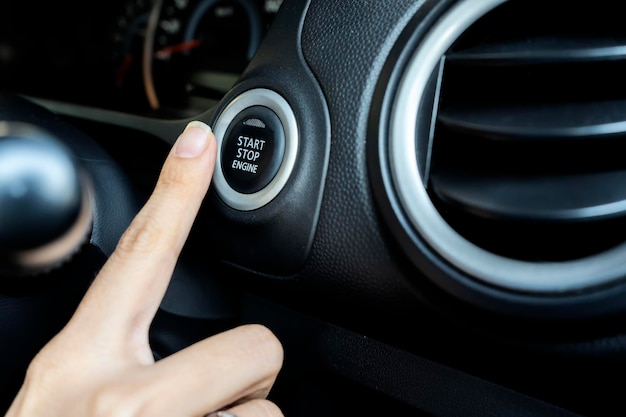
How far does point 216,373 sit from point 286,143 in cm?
21

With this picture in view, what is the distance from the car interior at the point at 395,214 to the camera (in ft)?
1.59

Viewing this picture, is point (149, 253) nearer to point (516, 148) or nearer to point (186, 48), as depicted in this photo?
point (516, 148)

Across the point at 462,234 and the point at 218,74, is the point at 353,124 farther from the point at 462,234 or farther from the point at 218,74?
the point at 218,74

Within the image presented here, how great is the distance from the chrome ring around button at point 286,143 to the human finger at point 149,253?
6cm

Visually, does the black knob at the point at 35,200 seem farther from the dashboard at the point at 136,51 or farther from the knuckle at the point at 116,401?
the dashboard at the point at 136,51

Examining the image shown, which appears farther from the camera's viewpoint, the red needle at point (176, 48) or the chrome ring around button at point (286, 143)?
the red needle at point (176, 48)

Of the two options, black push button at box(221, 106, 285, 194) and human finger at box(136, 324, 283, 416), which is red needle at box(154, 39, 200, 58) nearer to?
black push button at box(221, 106, 285, 194)

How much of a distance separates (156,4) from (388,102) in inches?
25.9

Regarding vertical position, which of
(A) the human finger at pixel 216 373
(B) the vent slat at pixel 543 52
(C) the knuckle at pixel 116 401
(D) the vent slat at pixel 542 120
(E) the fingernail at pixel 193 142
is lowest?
(C) the knuckle at pixel 116 401

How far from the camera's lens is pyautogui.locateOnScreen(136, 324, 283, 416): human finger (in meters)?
0.47

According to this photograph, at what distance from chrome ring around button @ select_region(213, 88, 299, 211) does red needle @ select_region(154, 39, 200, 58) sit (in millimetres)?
398

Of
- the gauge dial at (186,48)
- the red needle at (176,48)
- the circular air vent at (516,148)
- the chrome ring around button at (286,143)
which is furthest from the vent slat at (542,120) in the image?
the red needle at (176,48)

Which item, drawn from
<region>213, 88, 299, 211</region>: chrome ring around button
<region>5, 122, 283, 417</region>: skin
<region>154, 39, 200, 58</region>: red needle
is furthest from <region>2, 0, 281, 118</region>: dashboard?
<region>5, 122, 283, 417</region>: skin

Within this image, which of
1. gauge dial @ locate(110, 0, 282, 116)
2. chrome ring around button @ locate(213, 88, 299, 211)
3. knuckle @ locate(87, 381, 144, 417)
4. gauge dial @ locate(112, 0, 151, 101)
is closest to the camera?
knuckle @ locate(87, 381, 144, 417)
